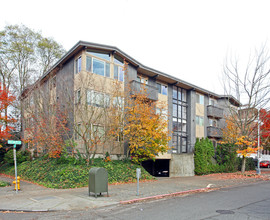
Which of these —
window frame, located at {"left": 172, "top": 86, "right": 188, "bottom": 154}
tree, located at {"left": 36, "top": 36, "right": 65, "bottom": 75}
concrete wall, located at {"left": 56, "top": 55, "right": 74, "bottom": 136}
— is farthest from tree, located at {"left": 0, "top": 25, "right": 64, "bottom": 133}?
window frame, located at {"left": 172, "top": 86, "right": 188, "bottom": 154}

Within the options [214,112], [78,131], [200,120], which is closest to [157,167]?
[200,120]

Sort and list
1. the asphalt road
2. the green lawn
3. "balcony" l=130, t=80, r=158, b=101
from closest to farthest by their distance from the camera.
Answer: the asphalt road < the green lawn < "balcony" l=130, t=80, r=158, b=101

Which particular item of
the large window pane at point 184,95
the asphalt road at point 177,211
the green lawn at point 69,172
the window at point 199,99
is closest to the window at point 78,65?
the green lawn at point 69,172

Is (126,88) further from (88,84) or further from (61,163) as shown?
(61,163)

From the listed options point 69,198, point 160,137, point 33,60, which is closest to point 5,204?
point 69,198

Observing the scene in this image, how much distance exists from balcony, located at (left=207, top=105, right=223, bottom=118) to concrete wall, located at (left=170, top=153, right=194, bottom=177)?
32.1 feet

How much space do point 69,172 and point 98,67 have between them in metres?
8.40

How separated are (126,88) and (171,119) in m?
9.26

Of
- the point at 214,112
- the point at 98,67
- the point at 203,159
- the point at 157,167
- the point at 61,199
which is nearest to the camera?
the point at 61,199

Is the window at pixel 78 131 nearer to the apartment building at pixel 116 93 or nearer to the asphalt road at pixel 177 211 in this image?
the apartment building at pixel 116 93

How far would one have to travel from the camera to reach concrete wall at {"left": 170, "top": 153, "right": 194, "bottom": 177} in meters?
23.8

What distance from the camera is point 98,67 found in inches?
762

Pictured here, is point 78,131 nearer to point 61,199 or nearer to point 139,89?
point 139,89

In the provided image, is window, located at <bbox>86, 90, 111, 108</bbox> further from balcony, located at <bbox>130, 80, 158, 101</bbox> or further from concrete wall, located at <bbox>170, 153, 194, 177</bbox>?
concrete wall, located at <bbox>170, 153, 194, 177</bbox>
